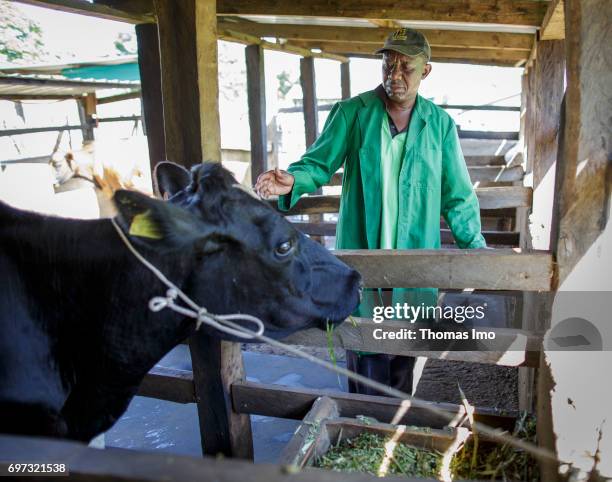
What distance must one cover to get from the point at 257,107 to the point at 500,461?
6016 mm

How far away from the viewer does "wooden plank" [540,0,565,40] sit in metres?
3.52

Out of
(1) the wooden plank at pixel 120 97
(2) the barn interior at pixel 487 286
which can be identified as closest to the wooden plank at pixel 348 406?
(2) the barn interior at pixel 487 286

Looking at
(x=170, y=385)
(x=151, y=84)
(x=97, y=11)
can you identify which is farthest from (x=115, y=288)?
(x=97, y=11)

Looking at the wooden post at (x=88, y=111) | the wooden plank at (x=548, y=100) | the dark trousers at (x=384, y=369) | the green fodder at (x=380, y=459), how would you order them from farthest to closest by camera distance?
the wooden post at (x=88, y=111), the wooden plank at (x=548, y=100), the dark trousers at (x=384, y=369), the green fodder at (x=380, y=459)

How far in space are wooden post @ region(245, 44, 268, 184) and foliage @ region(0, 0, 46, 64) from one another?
15437 mm

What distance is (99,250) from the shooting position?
6.03ft

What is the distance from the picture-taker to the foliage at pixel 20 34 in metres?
20.5

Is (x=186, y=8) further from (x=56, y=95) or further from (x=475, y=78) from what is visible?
(x=475, y=78)

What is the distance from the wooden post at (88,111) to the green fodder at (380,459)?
11001 mm

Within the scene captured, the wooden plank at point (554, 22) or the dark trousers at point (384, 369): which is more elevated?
the wooden plank at point (554, 22)

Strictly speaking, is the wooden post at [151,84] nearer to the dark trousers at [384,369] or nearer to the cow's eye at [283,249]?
the dark trousers at [384,369]

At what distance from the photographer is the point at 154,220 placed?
167cm

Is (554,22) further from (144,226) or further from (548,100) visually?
(144,226)

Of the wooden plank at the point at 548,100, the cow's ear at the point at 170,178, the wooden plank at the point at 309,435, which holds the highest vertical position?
the wooden plank at the point at 548,100
